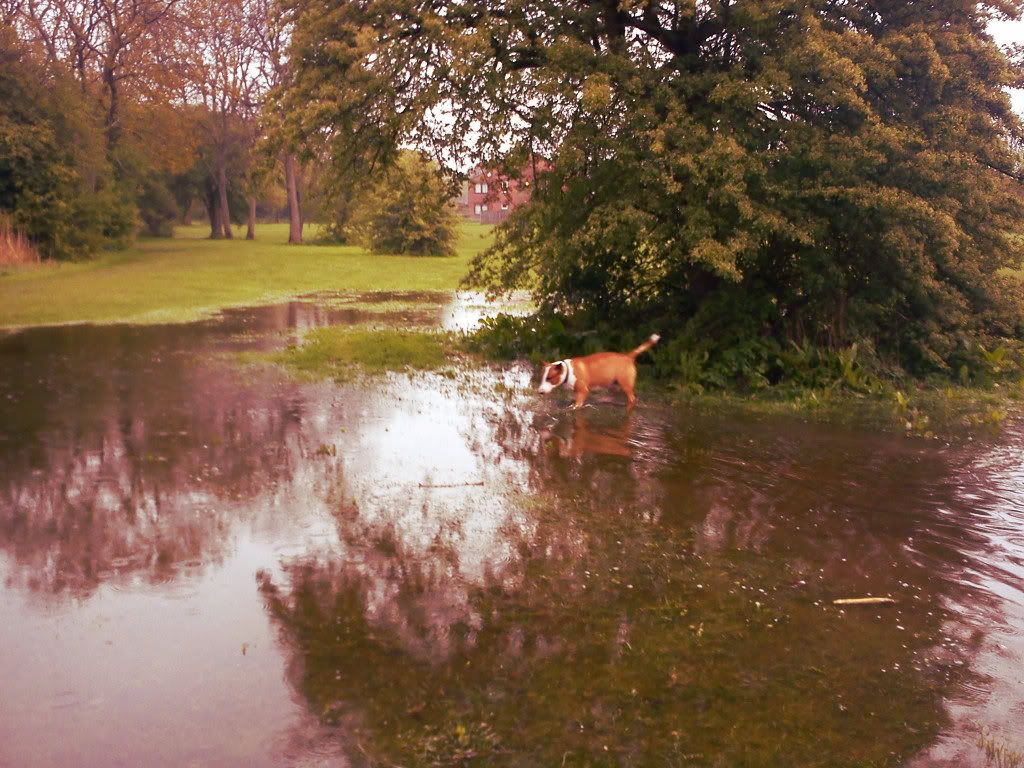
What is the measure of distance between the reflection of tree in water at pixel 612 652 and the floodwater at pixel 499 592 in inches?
0.8

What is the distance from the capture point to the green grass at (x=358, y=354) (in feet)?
44.2

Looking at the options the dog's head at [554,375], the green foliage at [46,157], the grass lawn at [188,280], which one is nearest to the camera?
the dog's head at [554,375]

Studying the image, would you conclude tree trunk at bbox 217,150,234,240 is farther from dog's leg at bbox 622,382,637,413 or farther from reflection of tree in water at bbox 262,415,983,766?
reflection of tree in water at bbox 262,415,983,766

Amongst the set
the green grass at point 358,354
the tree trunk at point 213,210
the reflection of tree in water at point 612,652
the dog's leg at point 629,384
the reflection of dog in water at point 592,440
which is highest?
the tree trunk at point 213,210

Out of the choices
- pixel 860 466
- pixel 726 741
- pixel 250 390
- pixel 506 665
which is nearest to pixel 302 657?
pixel 506 665

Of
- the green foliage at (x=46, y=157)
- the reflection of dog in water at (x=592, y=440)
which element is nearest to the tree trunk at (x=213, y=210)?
the green foliage at (x=46, y=157)

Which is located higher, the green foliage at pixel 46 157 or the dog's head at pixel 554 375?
the green foliage at pixel 46 157

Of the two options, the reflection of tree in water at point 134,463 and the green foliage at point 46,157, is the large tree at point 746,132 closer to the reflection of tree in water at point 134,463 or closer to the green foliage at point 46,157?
the reflection of tree in water at point 134,463

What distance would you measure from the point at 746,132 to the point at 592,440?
4.67m

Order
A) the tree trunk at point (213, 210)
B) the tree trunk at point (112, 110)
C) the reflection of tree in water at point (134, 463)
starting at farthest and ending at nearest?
the tree trunk at point (213, 210) < the tree trunk at point (112, 110) < the reflection of tree in water at point (134, 463)

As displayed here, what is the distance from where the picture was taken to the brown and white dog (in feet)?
35.1

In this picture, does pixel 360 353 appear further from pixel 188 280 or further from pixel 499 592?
pixel 188 280

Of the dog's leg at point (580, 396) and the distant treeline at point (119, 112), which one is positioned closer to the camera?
the dog's leg at point (580, 396)

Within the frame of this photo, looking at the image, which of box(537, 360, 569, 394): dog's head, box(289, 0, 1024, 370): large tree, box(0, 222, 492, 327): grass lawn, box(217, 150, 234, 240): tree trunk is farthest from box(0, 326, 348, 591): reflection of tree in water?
box(217, 150, 234, 240): tree trunk
